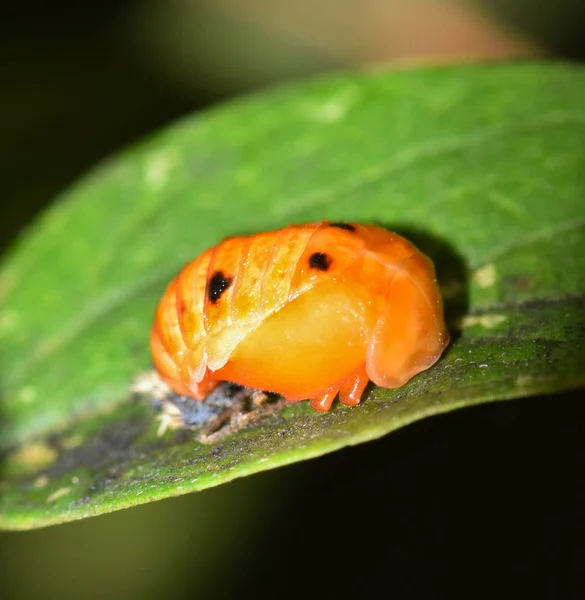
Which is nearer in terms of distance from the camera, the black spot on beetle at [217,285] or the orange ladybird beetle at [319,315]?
the orange ladybird beetle at [319,315]

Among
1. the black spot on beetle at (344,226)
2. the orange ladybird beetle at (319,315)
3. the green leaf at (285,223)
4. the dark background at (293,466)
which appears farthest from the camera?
the dark background at (293,466)

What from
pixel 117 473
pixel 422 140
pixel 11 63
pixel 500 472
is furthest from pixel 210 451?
pixel 11 63

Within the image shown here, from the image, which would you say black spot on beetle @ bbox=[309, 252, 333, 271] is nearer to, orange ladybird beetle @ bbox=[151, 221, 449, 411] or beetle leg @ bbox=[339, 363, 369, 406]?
orange ladybird beetle @ bbox=[151, 221, 449, 411]

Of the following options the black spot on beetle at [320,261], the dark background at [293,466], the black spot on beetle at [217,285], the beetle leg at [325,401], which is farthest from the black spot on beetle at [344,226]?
the dark background at [293,466]

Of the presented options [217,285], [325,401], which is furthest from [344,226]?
[325,401]

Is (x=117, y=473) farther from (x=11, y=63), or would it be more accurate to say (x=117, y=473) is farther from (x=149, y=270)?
(x=11, y=63)

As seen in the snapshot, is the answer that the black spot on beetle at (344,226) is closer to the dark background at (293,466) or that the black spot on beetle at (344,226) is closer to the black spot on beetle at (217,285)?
the black spot on beetle at (217,285)

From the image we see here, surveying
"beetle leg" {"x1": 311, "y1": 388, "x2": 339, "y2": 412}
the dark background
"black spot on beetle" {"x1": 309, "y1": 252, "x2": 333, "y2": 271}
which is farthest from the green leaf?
the dark background
